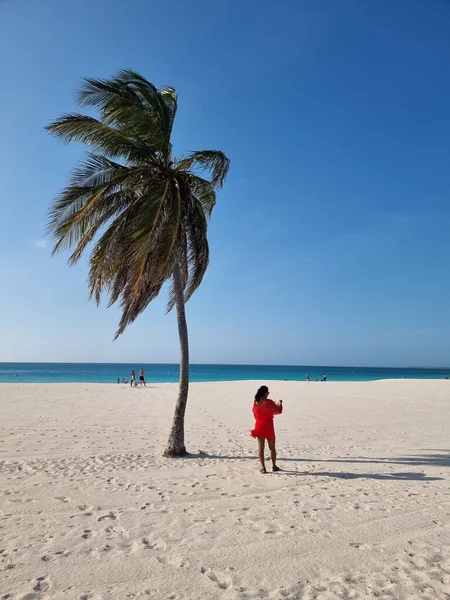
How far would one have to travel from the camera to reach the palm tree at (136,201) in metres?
8.09

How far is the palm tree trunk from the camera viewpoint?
8703 millimetres

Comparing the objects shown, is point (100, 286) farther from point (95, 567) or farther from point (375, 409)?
point (375, 409)

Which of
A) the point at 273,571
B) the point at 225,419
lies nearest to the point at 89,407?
the point at 225,419

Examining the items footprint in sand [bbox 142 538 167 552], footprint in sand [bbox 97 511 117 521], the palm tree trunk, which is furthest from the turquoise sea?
footprint in sand [bbox 142 538 167 552]

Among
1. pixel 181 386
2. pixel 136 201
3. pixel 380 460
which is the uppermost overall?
pixel 136 201

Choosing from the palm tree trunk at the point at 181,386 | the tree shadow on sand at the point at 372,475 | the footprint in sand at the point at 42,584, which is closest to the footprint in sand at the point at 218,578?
the footprint in sand at the point at 42,584

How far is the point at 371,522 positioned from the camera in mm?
4922

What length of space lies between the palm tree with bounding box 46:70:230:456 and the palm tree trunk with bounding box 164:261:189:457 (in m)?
0.02

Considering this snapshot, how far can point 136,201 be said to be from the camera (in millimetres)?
8570

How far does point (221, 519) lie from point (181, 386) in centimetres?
419

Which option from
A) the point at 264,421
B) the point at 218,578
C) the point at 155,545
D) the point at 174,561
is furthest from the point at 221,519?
the point at 264,421

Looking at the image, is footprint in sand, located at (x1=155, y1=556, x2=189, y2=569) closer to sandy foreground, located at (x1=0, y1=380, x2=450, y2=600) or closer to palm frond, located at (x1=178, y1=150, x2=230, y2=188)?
sandy foreground, located at (x1=0, y1=380, x2=450, y2=600)

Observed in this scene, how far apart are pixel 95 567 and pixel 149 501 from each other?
1923mm

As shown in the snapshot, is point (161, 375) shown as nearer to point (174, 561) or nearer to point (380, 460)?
point (380, 460)
